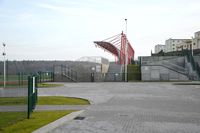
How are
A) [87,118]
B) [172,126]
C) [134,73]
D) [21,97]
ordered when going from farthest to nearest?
[134,73], [21,97], [87,118], [172,126]

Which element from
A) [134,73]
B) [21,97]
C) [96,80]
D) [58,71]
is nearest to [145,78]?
[134,73]

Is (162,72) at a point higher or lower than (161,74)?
higher

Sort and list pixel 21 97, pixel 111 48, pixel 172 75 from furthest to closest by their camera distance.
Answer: pixel 111 48, pixel 172 75, pixel 21 97

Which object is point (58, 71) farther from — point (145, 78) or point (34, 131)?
point (34, 131)

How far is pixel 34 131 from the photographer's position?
880cm

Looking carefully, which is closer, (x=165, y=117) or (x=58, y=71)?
(x=165, y=117)

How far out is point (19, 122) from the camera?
1045cm

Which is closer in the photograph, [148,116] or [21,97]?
[148,116]

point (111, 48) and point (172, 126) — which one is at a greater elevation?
point (111, 48)

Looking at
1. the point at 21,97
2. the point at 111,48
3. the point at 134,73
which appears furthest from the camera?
the point at 111,48

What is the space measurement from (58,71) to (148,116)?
134ft

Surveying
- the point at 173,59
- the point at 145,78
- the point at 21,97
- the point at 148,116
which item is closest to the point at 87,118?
the point at 148,116

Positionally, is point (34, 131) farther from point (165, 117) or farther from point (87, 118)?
point (165, 117)

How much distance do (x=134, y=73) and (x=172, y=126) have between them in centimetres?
4295
